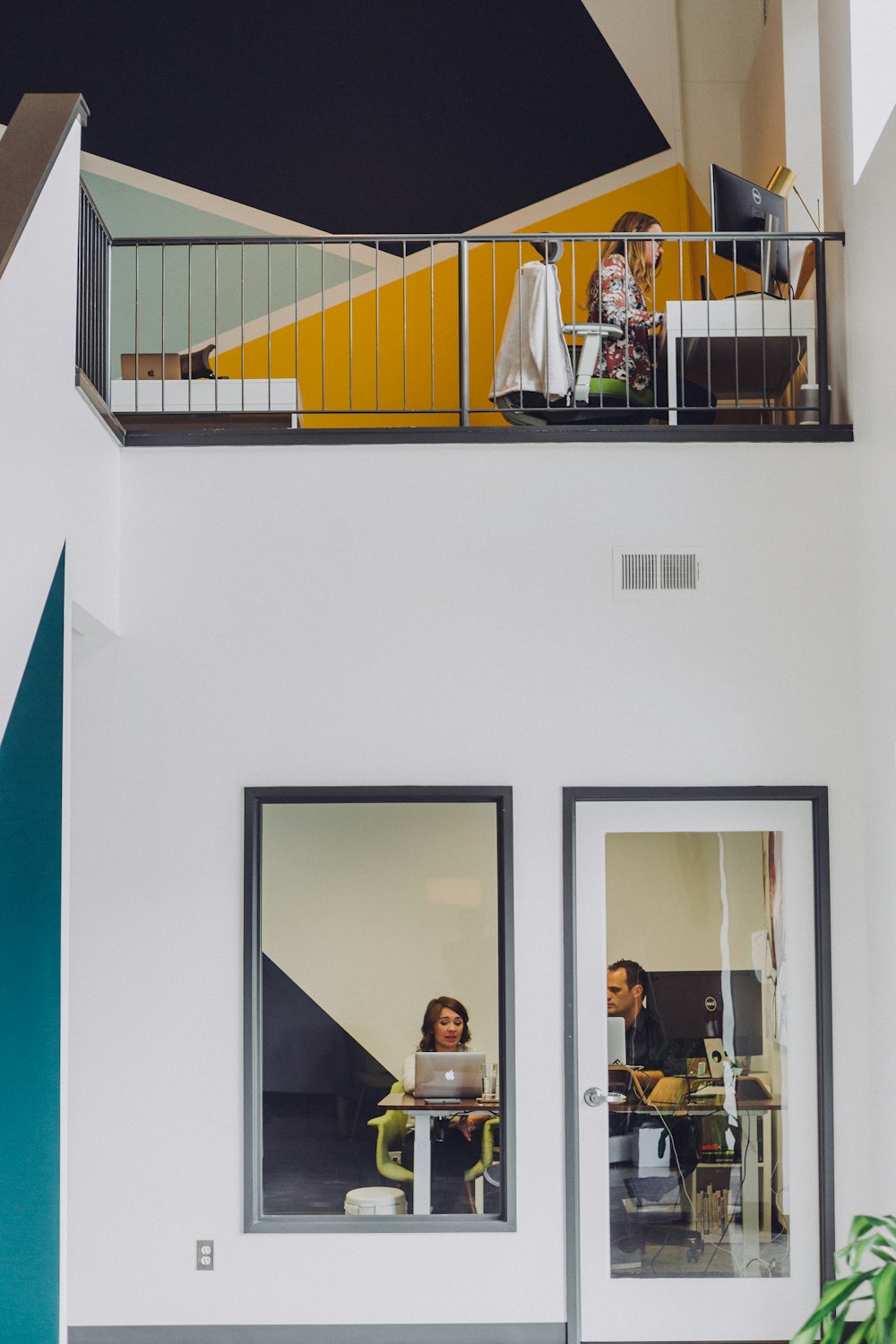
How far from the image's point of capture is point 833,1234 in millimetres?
4699

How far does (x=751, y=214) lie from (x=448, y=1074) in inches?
143

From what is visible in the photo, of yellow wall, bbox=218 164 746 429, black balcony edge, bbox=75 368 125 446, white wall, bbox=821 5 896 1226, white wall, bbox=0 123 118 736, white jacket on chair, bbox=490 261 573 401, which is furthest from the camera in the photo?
yellow wall, bbox=218 164 746 429

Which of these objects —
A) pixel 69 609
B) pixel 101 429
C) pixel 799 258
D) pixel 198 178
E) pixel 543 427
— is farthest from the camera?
pixel 198 178

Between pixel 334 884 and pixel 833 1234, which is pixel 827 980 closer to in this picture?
pixel 833 1234

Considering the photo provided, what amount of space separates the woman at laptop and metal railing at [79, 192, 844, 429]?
2255mm

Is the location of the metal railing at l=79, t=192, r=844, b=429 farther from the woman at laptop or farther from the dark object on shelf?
the woman at laptop

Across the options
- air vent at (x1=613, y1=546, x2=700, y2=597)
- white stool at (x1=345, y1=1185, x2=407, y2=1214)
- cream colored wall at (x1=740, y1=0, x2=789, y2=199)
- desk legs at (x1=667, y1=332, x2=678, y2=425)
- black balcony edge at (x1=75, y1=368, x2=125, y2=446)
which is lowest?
white stool at (x1=345, y1=1185, x2=407, y2=1214)

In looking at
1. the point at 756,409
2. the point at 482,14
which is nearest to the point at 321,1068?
the point at 756,409

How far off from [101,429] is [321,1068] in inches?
99.1

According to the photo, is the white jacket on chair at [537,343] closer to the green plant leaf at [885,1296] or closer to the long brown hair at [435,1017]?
the long brown hair at [435,1017]

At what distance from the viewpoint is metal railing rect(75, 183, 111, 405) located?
4629 mm

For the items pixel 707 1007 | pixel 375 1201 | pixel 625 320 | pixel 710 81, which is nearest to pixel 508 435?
pixel 625 320

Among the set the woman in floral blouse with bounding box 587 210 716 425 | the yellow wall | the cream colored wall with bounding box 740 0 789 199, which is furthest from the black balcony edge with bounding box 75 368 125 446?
the cream colored wall with bounding box 740 0 789 199

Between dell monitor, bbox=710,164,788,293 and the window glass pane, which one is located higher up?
dell monitor, bbox=710,164,788,293
